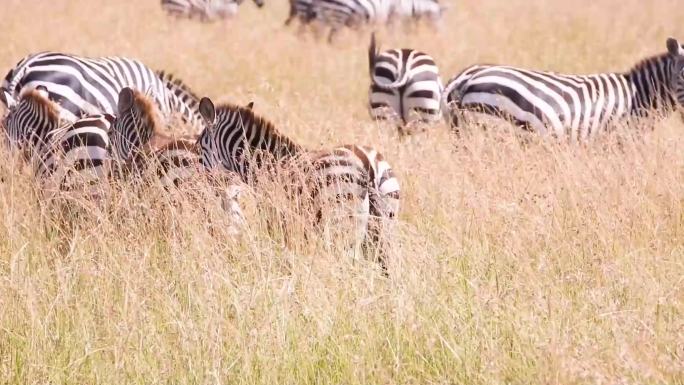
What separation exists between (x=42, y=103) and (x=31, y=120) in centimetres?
16

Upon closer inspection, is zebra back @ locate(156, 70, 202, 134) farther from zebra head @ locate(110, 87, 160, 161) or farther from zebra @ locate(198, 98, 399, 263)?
zebra @ locate(198, 98, 399, 263)

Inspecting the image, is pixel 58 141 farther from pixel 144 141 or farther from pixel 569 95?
pixel 569 95

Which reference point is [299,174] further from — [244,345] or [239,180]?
[244,345]

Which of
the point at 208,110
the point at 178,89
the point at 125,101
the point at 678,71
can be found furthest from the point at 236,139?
the point at 678,71

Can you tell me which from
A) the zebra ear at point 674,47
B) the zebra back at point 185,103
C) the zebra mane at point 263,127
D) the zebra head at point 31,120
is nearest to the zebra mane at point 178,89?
the zebra back at point 185,103

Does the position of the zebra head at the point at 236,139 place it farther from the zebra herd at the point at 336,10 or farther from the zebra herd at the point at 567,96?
the zebra herd at the point at 336,10

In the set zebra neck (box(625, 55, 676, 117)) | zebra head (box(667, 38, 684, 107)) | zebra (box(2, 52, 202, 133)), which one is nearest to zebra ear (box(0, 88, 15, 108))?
zebra (box(2, 52, 202, 133))

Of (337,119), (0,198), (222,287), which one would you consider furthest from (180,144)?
(337,119)

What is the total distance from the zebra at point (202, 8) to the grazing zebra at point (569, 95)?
10822 mm

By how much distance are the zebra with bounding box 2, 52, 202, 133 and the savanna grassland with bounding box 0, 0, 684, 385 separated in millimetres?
1930

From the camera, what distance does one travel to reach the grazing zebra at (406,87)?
37.6 feet

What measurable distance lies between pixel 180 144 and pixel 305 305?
8.99 ft

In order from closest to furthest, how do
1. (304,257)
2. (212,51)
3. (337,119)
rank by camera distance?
(304,257)
(337,119)
(212,51)

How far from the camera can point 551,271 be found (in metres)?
5.73
